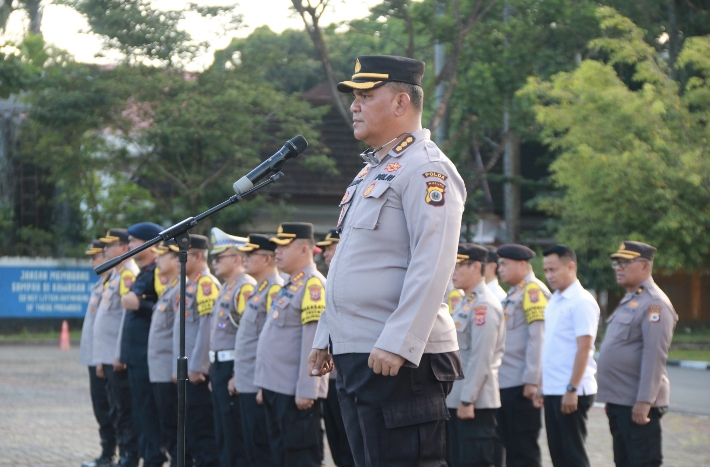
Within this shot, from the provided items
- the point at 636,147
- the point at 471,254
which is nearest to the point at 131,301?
the point at 471,254

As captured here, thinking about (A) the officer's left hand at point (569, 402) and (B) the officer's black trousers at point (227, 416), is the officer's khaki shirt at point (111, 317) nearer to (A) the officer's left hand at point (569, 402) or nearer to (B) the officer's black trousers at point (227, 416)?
(B) the officer's black trousers at point (227, 416)

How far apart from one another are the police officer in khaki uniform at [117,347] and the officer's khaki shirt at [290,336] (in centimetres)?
203

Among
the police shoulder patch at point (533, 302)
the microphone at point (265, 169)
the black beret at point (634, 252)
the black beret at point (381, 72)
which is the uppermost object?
the black beret at point (381, 72)

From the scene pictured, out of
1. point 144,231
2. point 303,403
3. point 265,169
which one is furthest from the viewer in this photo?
point 144,231

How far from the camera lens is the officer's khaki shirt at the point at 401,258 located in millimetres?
3627

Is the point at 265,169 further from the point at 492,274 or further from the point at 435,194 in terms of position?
the point at 492,274

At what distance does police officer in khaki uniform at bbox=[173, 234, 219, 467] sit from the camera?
8.18 m

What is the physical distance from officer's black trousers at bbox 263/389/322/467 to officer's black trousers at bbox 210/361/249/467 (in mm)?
715

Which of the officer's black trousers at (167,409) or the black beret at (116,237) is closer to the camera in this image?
the officer's black trousers at (167,409)

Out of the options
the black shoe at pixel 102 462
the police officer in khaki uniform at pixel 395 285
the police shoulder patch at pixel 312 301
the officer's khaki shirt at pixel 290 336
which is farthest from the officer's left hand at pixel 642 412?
the black shoe at pixel 102 462

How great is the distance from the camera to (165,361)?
8.16 metres

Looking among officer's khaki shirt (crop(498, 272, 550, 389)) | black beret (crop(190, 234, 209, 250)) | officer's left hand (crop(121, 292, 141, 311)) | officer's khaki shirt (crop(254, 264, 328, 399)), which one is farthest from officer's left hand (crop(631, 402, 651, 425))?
officer's left hand (crop(121, 292, 141, 311))

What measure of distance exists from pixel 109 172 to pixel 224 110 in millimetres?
3377

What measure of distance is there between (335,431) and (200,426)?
1.13 meters
